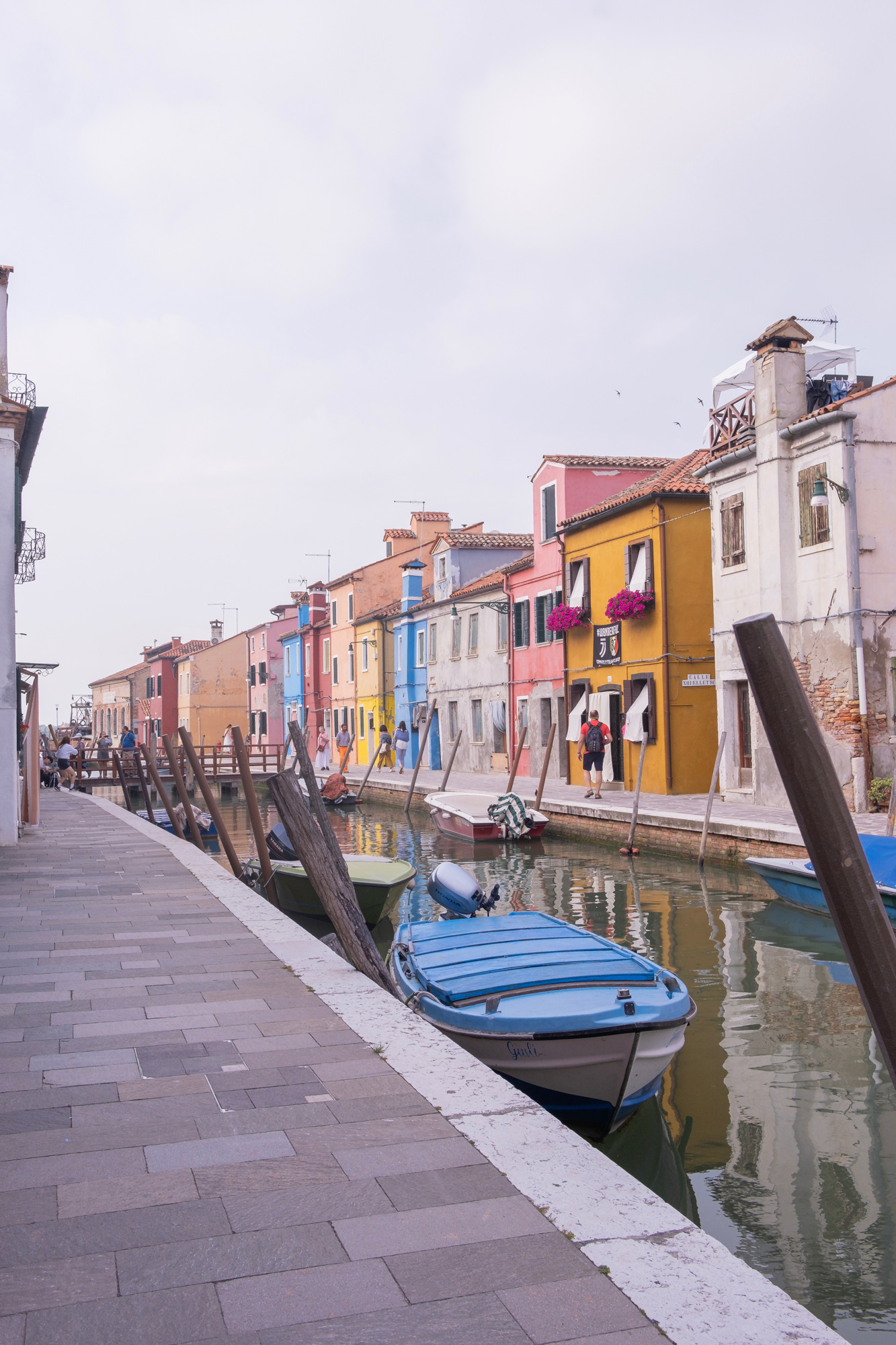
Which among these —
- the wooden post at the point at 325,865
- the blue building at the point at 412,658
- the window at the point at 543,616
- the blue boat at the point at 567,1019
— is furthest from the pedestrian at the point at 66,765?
the blue boat at the point at 567,1019

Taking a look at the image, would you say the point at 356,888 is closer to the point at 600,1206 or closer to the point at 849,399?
the point at 600,1206

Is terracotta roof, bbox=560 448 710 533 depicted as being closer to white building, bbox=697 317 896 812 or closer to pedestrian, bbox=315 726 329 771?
white building, bbox=697 317 896 812

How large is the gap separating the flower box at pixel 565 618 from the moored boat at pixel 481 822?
20.3 feet

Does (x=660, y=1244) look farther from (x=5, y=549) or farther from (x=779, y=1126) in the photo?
(x=5, y=549)

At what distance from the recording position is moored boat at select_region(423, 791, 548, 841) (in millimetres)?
20203

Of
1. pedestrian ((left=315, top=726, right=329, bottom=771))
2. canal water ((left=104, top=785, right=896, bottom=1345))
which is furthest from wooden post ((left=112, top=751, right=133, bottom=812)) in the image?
→ canal water ((left=104, top=785, right=896, bottom=1345))

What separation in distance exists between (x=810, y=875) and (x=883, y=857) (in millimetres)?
1148

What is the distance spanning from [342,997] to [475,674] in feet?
95.4

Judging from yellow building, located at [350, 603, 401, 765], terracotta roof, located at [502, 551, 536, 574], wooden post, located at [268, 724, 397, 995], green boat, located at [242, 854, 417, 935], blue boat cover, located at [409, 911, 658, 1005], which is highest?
terracotta roof, located at [502, 551, 536, 574]

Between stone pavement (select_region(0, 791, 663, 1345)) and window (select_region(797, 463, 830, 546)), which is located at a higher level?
window (select_region(797, 463, 830, 546))

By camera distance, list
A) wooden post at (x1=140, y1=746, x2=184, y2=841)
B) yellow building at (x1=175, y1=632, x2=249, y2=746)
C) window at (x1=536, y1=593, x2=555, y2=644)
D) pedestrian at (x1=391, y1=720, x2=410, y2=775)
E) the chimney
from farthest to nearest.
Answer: yellow building at (x1=175, y1=632, x2=249, y2=746) → pedestrian at (x1=391, y1=720, x2=410, y2=775) → window at (x1=536, y1=593, x2=555, y2=644) → wooden post at (x1=140, y1=746, x2=184, y2=841) → the chimney

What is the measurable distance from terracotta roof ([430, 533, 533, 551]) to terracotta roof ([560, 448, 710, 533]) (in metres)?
8.88

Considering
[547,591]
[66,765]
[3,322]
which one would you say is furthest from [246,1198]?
[66,765]

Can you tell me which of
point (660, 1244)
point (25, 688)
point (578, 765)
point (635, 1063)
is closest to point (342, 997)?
point (635, 1063)
